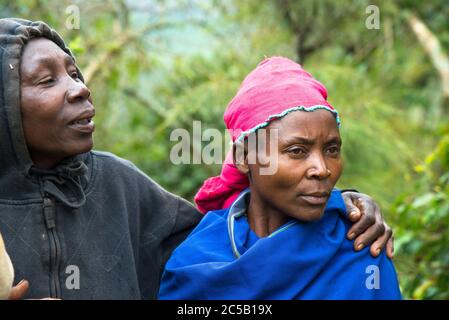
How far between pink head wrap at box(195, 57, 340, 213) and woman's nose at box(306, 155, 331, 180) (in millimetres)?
156

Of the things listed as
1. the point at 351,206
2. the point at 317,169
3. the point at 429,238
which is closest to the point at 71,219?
the point at 317,169

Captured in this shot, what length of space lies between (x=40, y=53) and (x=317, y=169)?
3.10ft

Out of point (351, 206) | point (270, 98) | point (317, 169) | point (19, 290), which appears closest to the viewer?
point (19, 290)

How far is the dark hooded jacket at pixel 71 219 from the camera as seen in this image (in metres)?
2.32

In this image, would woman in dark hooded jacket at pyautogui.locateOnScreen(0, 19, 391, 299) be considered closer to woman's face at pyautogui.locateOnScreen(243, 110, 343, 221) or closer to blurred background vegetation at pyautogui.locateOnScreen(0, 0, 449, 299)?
woman's face at pyautogui.locateOnScreen(243, 110, 343, 221)

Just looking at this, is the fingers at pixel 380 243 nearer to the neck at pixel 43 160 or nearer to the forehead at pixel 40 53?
the neck at pixel 43 160

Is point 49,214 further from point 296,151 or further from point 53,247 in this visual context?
point 296,151

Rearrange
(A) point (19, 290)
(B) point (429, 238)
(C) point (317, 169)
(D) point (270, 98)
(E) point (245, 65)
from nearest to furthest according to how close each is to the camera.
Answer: (A) point (19, 290), (C) point (317, 169), (D) point (270, 98), (B) point (429, 238), (E) point (245, 65)

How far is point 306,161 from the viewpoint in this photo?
2291 mm

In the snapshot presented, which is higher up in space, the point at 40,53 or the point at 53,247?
the point at 40,53

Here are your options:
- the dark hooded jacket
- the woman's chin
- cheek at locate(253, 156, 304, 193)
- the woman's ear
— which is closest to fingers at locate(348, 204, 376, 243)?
cheek at locate(253, 156, 304, 193)

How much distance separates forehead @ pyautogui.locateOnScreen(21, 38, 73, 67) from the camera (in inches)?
93.0

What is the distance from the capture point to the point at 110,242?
8.17 ft

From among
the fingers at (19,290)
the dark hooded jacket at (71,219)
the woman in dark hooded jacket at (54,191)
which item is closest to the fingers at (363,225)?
the woman in dark hooded jacket at (54,191)
